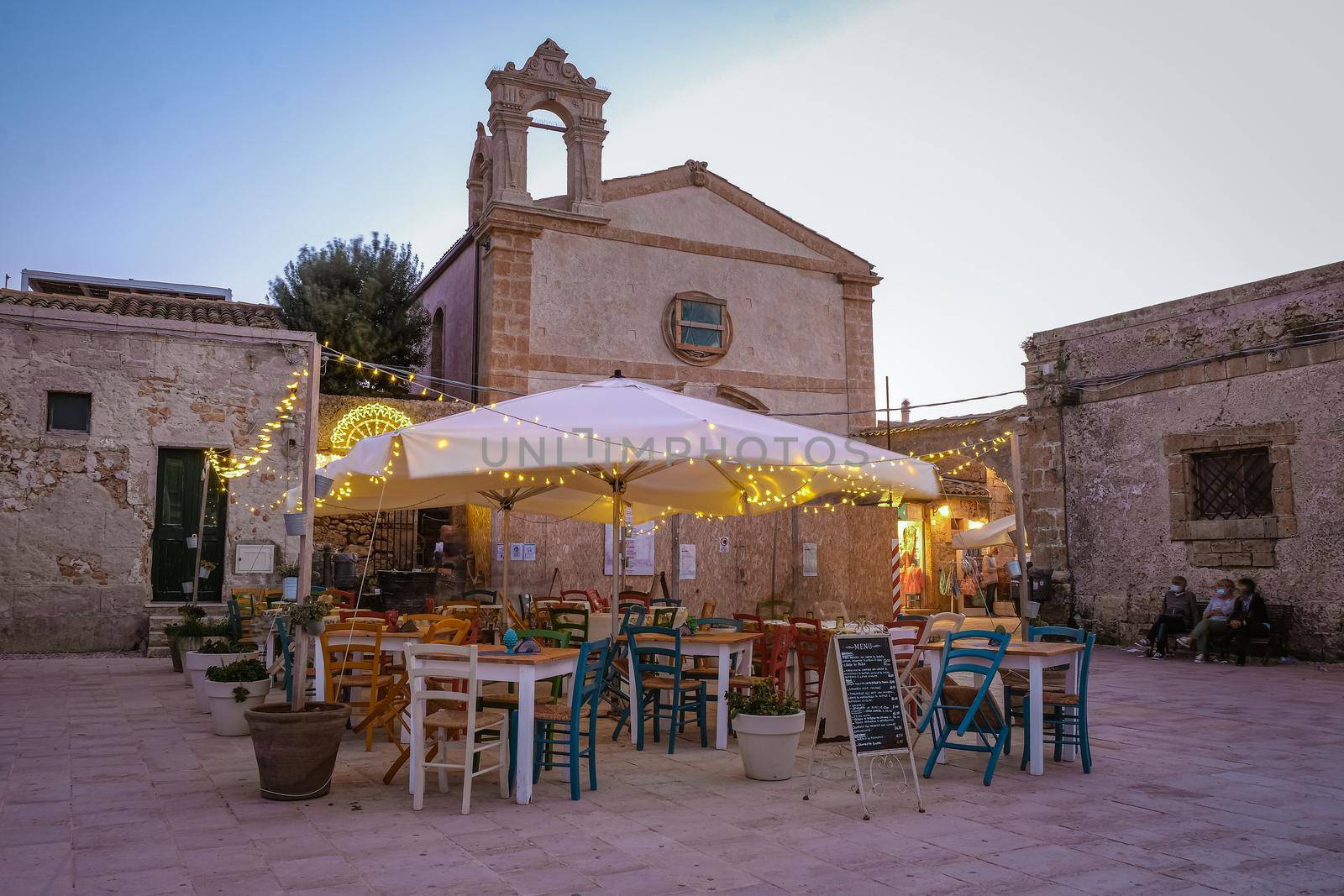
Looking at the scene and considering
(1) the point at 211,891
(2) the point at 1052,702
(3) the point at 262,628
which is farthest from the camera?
(3) the point at 262,628

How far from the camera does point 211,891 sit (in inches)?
137

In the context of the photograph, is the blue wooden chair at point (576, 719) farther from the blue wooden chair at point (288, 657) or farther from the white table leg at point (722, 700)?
the blue wooden chair at point (288, 657)

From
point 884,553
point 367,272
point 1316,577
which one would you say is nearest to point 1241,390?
point 1316,577

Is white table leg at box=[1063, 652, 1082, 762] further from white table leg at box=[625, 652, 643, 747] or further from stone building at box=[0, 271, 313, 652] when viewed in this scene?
stone building at box=[0, 271, 313, 652]

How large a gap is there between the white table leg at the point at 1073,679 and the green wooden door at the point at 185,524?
34.1ft

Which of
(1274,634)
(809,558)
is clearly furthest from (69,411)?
(1274,634)

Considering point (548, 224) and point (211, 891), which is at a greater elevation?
point (548, 224)

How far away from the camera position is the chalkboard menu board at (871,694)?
16.4ft

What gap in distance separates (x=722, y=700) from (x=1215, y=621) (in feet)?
25.9

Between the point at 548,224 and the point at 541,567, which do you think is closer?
the point at 541,567

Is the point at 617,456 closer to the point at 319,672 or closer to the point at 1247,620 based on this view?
the point at 319,672

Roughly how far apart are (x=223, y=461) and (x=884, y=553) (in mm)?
10517

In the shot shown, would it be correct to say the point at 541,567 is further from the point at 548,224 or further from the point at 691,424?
the point at 691,424

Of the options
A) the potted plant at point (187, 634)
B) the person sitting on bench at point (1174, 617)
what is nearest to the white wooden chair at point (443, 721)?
the potted plant at point (187, 634)
